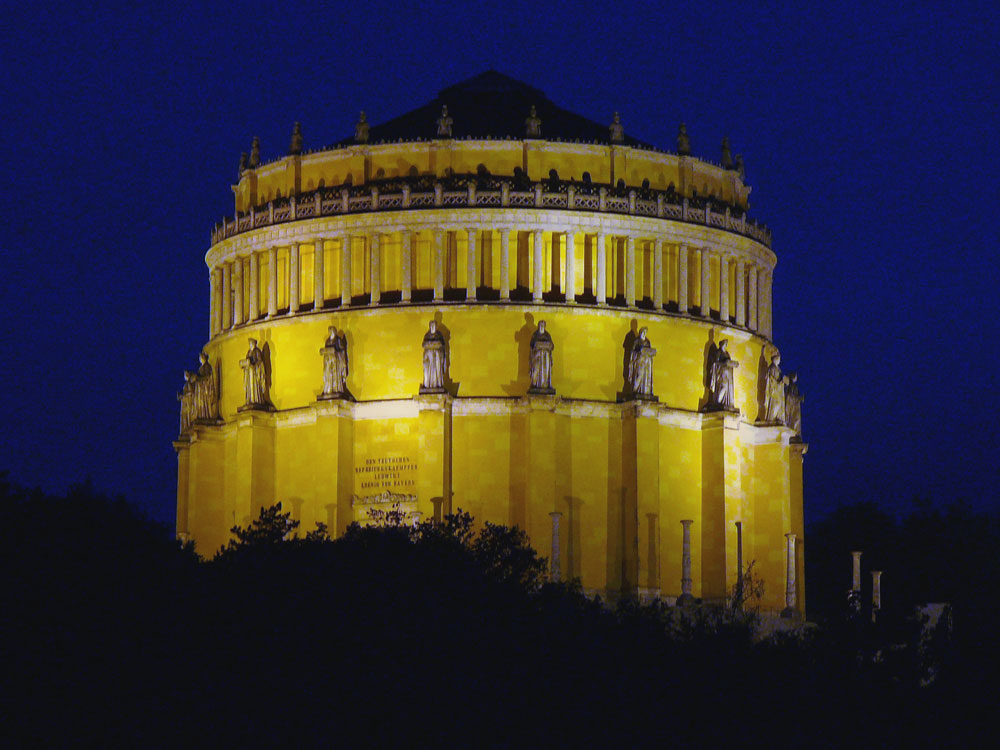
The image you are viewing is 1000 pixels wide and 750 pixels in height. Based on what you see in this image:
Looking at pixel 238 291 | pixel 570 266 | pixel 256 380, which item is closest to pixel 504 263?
pixel 570 266

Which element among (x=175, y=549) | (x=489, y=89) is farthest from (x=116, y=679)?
Answer: (x=489, y=89)

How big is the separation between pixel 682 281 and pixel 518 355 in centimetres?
525

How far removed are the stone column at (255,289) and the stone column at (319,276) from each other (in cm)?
244

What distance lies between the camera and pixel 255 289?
78.6 m

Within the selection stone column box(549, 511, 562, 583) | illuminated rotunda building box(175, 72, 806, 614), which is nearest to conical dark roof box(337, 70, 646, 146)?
illuminated rotunda building box(175, 72, 806, 614)

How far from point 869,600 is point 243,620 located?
24449mm

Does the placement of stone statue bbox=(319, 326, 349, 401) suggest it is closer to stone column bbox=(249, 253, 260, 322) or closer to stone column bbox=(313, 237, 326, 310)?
stone column bbox=(313, 237, 326, 310)

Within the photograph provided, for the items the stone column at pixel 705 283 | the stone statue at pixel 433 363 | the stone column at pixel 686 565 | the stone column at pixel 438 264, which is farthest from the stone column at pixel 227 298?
the stone column at pixel 686 565

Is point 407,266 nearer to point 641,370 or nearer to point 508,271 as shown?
point 508,271

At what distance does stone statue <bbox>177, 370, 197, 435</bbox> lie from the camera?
267ft

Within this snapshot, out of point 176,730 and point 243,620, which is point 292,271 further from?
point 176,730

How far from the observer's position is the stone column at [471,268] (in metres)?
75.0

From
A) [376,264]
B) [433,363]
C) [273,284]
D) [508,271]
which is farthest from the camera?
[273,284]

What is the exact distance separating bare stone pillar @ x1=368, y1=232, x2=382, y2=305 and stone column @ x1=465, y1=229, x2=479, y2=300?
2406 mm
